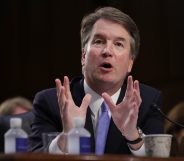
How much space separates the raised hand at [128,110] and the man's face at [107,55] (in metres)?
0.34

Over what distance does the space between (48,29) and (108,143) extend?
137 inches

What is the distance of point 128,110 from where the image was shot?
8.42 ft

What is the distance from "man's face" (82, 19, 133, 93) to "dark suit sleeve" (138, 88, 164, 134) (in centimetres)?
16

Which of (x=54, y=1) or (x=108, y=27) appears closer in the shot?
(x=108, y=27)

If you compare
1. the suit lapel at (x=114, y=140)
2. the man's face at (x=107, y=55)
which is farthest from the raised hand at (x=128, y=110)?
the man's face at (x=107, y=55)

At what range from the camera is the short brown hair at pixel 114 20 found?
9.80 ft

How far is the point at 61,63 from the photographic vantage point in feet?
20.3

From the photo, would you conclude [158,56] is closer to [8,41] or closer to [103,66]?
[8,41]

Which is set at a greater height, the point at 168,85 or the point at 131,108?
the point at 131,108

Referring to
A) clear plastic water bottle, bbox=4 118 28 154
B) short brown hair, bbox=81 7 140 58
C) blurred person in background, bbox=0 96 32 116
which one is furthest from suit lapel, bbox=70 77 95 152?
blurred person in background, bbox=0 96 32 116

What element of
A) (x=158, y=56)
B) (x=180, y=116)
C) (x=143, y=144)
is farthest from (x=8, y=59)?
(x=143, y=144)

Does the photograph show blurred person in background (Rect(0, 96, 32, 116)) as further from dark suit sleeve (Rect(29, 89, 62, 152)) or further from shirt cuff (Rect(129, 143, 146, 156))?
shirt cuff (Rect(129, 143, 146, 156))

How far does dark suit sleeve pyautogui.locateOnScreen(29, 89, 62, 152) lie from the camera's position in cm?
284

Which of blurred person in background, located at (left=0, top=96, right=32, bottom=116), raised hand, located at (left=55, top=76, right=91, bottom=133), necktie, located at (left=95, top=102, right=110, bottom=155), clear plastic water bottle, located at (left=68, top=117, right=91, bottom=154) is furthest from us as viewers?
blurred person in background, located at (left=0, top=96, right=32, bottom=116)
